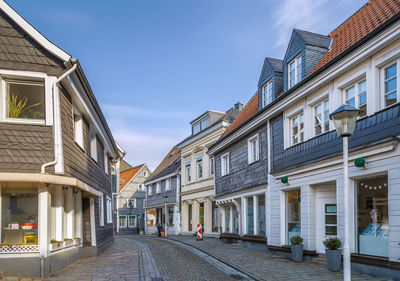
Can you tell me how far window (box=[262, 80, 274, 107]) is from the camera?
16.1 m

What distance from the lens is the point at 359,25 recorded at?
12.1m

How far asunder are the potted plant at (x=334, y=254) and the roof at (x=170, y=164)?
23442 mm

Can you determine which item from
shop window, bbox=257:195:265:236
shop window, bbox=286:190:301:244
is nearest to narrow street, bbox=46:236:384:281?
shop window, bbox=286:190:301:244

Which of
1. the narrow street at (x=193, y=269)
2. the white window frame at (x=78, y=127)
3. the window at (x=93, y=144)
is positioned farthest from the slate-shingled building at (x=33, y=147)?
the window at (x=93, y=144)

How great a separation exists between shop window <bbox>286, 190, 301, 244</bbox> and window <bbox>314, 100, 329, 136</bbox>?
8.14 feet

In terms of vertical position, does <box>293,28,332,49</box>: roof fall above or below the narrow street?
above

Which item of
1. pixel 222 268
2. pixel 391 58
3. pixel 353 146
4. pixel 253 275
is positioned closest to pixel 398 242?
pixel 353 146

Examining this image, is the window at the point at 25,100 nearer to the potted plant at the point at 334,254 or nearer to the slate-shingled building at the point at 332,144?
the slate-shingled building at the point at 332,144

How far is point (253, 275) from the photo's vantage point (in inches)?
384

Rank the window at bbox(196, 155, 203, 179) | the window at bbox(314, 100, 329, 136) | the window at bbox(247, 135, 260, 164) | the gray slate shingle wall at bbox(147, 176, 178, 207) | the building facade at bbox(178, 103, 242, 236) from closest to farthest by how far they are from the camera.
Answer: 1. the window at bbox(314, 100, 329, 136)
2. the window at bbox(247, 135, 260, 164)
3. the building facade at bbox(178, 103, 242, 236)
4. the window at bbox(196, 155, 203, 179)
5. the gray slate shingle wall at bbox(147, 176, 178, 207)

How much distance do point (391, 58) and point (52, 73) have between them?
815 centimetres

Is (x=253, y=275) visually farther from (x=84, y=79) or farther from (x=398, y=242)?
(x=84, y=79)

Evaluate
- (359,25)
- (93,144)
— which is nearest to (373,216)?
(359,25)

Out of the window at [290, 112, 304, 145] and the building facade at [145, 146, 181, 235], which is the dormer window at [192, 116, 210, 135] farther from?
the window at [290, 112, 304, 145]
